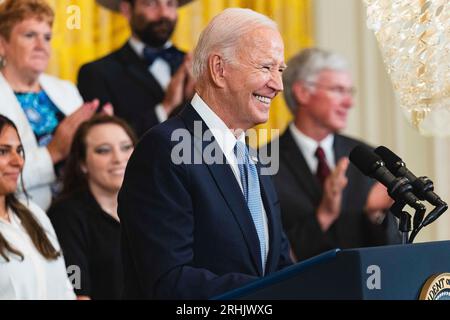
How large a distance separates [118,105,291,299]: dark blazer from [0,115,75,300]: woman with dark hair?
3.06 feet

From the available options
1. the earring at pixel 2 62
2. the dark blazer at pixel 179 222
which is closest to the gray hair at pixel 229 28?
the dark blazer at pixel 179 222

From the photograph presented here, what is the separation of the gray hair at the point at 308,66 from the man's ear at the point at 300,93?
0.05ft

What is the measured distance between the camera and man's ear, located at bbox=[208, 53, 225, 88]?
99.8 inches

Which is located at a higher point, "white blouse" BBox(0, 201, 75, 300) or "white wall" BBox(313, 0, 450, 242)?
"white wall" BBox(313, 0, 450, 242)

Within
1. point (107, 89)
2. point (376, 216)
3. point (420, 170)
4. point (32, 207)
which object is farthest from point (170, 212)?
point (420, 170)

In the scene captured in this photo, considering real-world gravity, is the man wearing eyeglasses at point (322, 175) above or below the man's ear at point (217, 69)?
below

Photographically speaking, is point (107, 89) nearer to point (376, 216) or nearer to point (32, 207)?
point (32, 207)

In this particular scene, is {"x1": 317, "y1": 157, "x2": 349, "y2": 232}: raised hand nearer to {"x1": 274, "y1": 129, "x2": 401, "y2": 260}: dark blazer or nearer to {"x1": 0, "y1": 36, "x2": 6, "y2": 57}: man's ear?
{"x1": 274, "y1": 129, "x2": 401, "y2": 260}: dark blazer

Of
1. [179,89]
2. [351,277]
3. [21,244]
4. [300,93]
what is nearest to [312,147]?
[300,93]

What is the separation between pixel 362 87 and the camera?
19.6ft

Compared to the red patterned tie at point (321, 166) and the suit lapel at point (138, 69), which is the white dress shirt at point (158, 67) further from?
the red patterned tie at point (321, 166)

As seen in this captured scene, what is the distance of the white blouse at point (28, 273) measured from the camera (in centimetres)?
329

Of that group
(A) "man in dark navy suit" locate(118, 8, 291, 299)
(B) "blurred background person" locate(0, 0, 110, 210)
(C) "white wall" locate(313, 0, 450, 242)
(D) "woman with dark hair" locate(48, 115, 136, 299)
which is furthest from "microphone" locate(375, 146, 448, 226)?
(C) "white wall" locate(313, 0, 450, 242)
